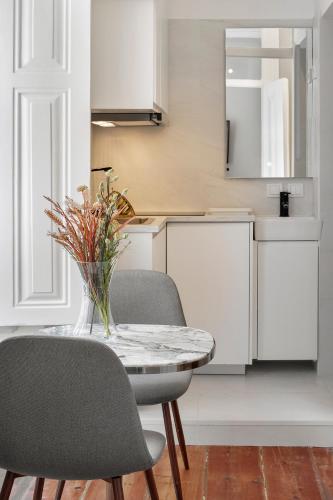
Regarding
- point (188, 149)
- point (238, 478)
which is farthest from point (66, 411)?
point (188, 149)

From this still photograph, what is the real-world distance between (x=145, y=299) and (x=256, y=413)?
1.01 m

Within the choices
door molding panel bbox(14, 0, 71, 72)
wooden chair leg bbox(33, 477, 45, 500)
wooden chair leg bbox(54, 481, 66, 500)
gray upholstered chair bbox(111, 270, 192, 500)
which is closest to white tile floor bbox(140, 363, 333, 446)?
gray upholstered chair bbox(111, 270, 192, 500)

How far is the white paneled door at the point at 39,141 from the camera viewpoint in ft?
11.9

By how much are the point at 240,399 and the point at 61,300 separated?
3.78ft

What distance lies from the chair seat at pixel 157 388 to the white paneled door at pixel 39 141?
0.67 meters

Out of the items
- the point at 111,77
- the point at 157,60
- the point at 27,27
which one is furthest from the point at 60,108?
the point at 157,60

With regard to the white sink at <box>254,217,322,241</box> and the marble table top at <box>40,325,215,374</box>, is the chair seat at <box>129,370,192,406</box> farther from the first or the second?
the white sink at <box>254,217,322,241</box>

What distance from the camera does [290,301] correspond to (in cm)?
490

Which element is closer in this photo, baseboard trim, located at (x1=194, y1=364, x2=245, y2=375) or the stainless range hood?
the stainless range hood

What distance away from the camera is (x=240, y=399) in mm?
4301

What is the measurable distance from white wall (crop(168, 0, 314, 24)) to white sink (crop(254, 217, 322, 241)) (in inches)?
51.3

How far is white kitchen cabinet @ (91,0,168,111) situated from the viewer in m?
4.23

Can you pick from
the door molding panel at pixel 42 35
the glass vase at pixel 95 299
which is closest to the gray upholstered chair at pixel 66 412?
the glass vase at pixel 95 299

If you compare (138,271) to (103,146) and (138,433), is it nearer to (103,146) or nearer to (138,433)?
(138,433)
